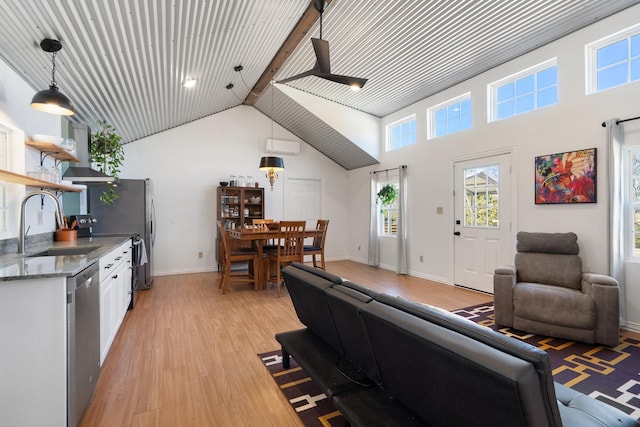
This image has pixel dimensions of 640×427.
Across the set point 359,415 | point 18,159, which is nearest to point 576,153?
point 359,415

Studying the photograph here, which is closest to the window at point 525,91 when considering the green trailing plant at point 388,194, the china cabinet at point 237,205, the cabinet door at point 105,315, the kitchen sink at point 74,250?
the green trailing plant at point 388,194

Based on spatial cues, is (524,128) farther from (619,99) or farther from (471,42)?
(471,42)

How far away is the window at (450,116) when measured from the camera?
16.1ft

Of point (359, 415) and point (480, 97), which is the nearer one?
point (359, 415)

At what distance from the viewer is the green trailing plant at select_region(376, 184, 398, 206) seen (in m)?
6.13

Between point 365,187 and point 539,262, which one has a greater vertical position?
point 365,187

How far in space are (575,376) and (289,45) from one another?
4514 mm

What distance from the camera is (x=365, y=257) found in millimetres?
7238

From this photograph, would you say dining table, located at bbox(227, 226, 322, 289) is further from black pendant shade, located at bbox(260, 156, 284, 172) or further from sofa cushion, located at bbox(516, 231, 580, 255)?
sofa cushion, located at bbox(516, 231, 580, 255)

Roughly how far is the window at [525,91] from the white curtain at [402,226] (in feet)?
6.09

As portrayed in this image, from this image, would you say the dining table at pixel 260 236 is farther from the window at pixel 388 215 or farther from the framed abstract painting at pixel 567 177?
the framed abstract painting at pixel 567 177

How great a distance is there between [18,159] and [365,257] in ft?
19.9

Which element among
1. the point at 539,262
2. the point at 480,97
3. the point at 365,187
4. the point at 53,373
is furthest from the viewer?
the point at 365,187

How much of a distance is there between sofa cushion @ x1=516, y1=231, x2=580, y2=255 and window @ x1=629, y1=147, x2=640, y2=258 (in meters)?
0.48
